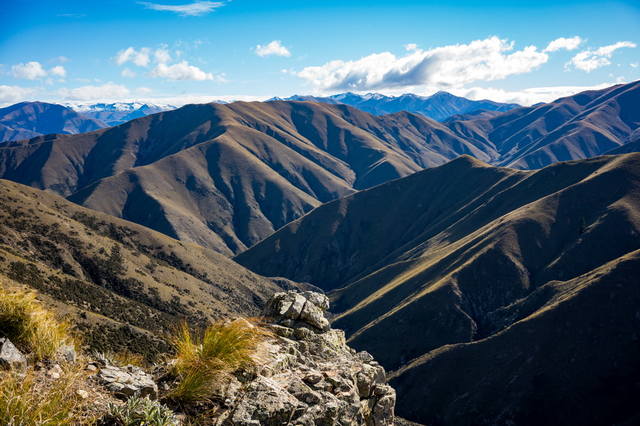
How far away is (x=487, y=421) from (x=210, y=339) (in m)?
111

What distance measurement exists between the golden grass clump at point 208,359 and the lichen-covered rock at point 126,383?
22.7 inches

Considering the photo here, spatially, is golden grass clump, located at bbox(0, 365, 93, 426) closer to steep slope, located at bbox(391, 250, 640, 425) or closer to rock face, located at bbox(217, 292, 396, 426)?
rock face, located at bbox(217, 292, 396, 426)

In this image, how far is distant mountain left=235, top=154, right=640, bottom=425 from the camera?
323 feet

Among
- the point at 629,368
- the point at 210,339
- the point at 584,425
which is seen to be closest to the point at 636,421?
the point at 584,425

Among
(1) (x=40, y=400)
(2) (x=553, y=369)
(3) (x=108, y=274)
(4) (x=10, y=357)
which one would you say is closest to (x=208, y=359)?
(1) (x=40, y=400)

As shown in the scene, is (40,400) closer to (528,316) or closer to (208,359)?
(208,359)

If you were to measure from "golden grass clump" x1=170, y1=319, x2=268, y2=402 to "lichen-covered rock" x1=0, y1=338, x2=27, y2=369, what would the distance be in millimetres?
3060

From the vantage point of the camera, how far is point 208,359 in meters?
9.56

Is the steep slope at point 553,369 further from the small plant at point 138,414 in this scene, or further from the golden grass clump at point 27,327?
the golden grass clump at point 27,327

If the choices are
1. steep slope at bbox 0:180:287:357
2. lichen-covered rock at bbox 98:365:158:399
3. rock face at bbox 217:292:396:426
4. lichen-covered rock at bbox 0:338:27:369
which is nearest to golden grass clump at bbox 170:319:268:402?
rock face at bbox 217:292:396:426

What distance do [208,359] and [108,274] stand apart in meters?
128

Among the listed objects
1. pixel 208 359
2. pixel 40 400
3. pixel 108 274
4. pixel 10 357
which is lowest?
pixel 108 274

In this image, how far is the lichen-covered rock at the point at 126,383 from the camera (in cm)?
880

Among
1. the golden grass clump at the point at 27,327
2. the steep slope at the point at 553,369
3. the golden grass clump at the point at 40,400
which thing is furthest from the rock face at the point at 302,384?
the steep slope at the point at 553,369
